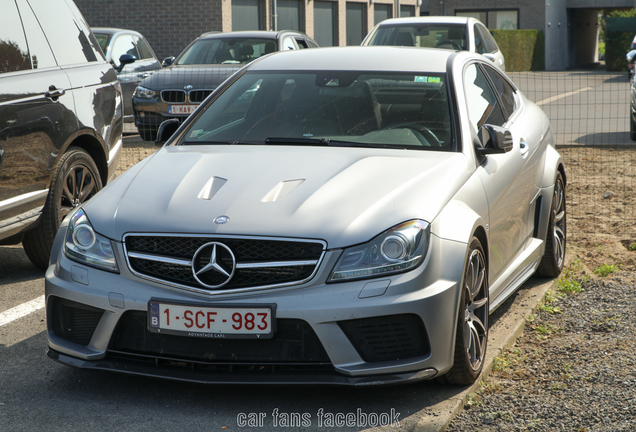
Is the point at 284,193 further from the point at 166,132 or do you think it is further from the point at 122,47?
the point at 122,47

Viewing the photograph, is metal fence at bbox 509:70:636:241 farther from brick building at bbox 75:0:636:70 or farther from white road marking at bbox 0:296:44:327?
brick building at bbox 75:0:636:70

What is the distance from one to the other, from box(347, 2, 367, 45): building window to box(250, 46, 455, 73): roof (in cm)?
2728

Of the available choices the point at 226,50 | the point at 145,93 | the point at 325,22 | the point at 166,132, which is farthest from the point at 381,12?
the point at 166,132

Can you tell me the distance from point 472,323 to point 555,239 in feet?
6.60

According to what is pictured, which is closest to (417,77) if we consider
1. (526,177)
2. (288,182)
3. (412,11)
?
(526,177)

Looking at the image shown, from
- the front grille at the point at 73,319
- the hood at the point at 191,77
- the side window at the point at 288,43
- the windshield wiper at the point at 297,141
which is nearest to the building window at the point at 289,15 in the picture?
the side window at the point at 288,43

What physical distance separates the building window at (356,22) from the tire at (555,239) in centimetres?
2675

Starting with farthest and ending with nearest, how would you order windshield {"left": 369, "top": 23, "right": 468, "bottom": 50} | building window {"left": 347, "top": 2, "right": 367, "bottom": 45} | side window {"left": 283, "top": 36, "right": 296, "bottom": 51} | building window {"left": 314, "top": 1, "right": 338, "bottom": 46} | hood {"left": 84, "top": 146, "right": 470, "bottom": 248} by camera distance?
1. building window {"left": 347, "top": 2, "right": 367, "bottom": 45}
2. building window {"left": 314, "top": 1, "right": 338, "bottom": 46}
3. windshield {"left": 369, "top": 23, "right": 468, "bottom": 50}
4. side window {"left": 283, "top": 36, "right": 296, "bottom": 51}
5. hood {"left": 84, "top": 146, "right": 470, "bottom": 248}

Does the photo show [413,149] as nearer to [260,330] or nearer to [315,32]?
[260,330]

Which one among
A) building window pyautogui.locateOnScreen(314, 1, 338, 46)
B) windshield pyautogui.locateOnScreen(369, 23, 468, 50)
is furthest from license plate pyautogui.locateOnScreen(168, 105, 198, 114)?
building window pyautogui.locateOnScreen(314, 1, 338, 46)

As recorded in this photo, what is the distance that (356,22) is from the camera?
32281 millimetres

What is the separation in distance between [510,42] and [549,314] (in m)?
36.6

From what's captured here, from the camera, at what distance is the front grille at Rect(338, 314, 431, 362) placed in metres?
3.29

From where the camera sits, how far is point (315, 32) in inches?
1142
